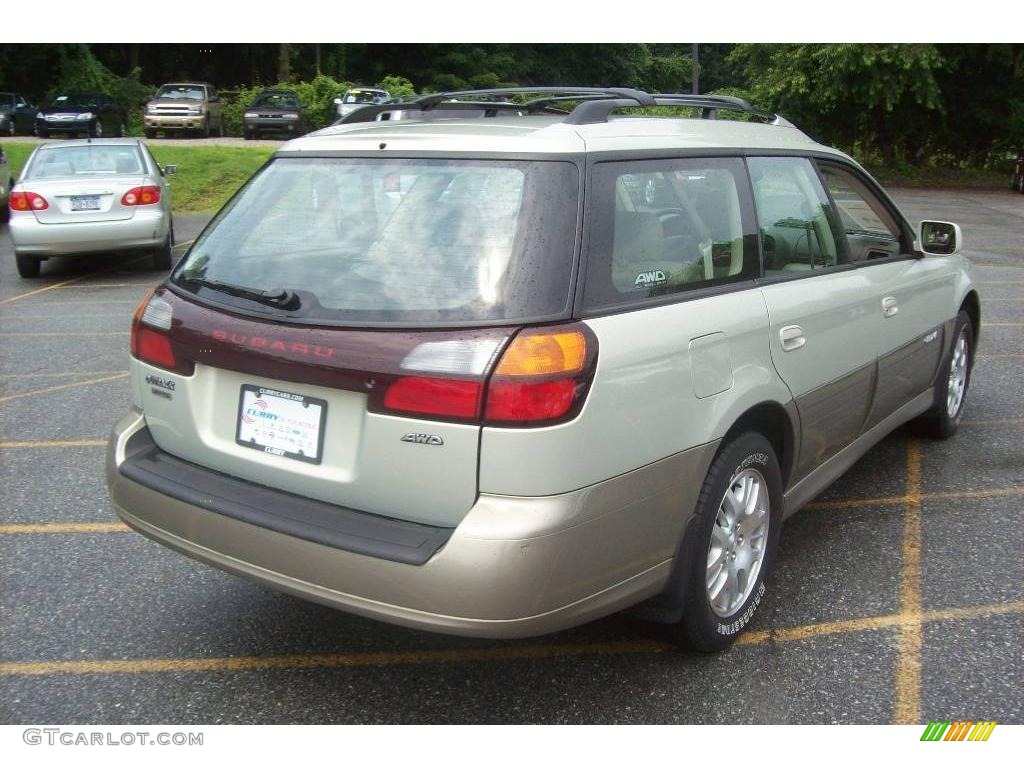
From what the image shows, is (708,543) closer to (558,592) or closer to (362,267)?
(558,592)

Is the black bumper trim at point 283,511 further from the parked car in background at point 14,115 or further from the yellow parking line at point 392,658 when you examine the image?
the parked car in background at point 14,115

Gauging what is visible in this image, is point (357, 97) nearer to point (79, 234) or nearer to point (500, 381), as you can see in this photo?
point (79, 234)

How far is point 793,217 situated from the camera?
393cm

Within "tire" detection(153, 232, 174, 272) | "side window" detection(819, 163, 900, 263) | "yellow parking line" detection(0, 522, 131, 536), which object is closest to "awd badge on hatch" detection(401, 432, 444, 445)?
"yellow parking line" detection(0, 522, 131, 536)

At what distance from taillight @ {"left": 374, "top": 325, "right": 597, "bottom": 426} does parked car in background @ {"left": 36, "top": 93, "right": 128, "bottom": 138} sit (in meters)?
31.0

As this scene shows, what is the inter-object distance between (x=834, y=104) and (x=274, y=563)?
28.4 meters

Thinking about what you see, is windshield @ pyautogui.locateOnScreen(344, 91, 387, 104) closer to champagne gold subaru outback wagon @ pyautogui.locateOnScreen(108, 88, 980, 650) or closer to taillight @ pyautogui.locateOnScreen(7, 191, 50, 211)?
taillight @ pyautogui.locateOnScreen(7, 191, 50, 211)

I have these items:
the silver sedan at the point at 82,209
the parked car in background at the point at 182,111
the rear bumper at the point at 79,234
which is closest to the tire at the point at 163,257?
the silver sedan at the point at 82,209

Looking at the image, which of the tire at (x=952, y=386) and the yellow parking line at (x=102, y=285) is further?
the yellow parking line at (x=102, y=285)

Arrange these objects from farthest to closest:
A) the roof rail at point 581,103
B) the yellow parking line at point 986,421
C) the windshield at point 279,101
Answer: the windshield at point 279,101 < the yellow parking line at point 986,421 < the roof rail at point 581,103

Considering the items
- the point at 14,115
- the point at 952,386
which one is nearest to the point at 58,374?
the point at 952,386

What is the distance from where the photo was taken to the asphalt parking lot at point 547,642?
311 cm

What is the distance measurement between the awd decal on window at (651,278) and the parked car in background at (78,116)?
3078 cm

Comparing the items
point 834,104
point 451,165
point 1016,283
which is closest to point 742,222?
point 451,165
